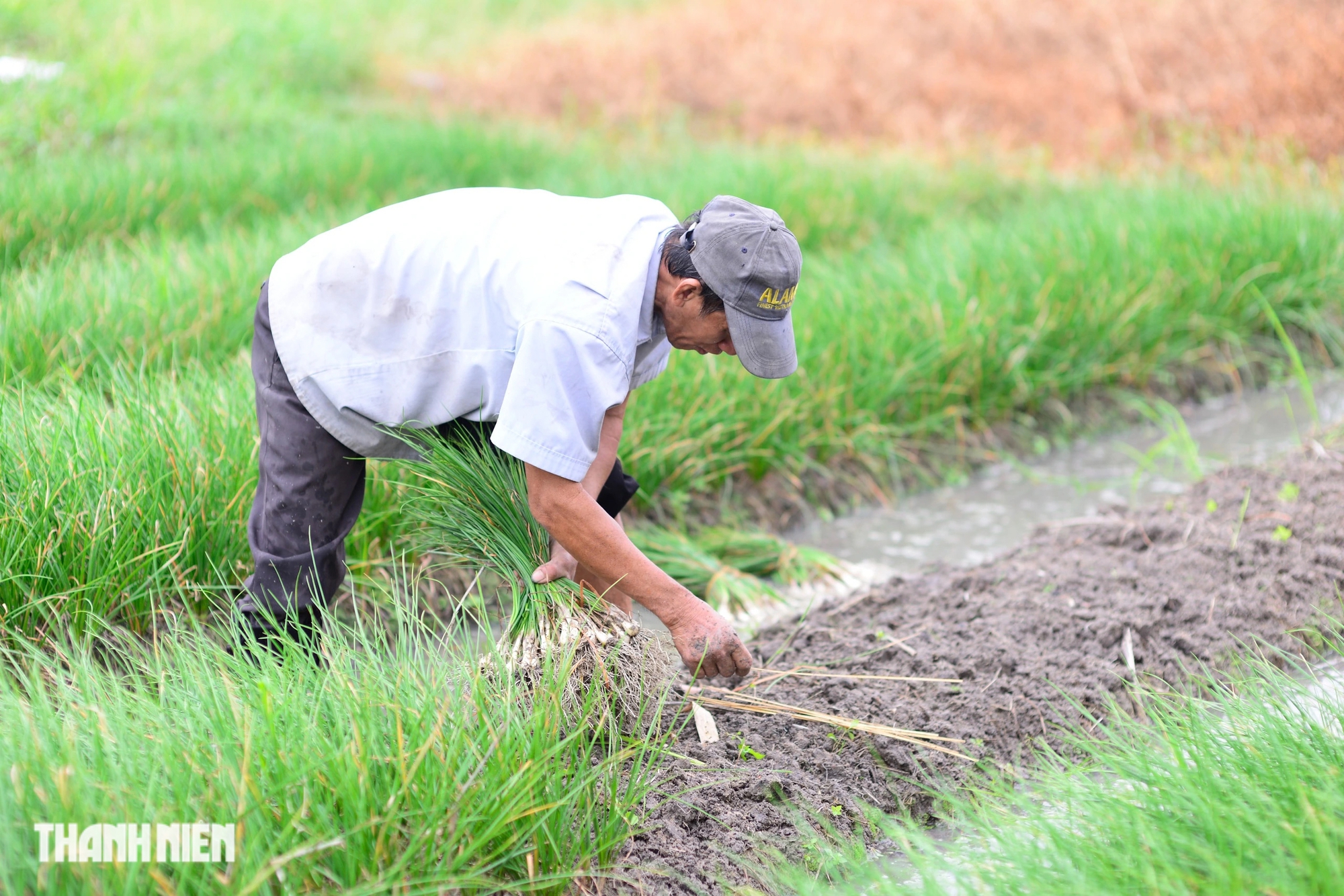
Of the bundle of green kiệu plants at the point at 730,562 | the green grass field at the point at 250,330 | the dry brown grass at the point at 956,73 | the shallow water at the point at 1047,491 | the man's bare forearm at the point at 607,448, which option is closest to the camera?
the green grass field at the point at 250,330

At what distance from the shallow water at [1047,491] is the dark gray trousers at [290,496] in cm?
192

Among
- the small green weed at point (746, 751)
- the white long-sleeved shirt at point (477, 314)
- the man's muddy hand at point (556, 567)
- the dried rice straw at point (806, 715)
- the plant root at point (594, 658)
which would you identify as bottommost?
the small green weed at point (746, 751)

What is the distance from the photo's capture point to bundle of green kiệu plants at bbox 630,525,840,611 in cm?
330

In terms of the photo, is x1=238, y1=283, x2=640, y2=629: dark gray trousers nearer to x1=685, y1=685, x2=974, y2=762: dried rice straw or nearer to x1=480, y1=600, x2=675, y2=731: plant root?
x1=480, y1=600, x2=675, y2=731: plant root

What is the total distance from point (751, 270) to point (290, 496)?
1.10 meters

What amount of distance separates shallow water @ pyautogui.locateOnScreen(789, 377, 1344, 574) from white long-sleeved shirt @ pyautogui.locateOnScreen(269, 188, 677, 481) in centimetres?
183

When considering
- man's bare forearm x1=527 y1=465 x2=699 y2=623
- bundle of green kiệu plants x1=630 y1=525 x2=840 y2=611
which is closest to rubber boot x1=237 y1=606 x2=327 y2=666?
man's bare forearm x1=527 y1=465 x2=699 y2=623

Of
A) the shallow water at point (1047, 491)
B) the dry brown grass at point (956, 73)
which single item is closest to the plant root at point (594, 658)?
the shallow water at point (1047, 491)

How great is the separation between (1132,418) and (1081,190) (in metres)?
2.15

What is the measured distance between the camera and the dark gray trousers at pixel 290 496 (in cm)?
230

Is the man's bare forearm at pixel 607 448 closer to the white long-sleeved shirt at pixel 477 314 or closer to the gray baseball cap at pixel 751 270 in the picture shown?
the white long-sleeved shirt at pixel 477 314

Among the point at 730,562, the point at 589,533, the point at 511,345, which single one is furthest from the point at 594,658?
the point at 730,562

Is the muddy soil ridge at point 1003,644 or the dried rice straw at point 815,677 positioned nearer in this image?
the muddy soil ridge at point 1003,644

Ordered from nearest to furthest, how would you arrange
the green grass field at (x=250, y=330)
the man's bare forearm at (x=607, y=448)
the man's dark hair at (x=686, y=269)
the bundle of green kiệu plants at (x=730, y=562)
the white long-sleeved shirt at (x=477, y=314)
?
the green grass field at (x=250, y=330) → the white long-sleeved shirt at (x=477, y=314) → the man's dark hair at (x=686, y=269) → the man's bare forearm at (x=607, y=448) → the bundle of green kiệu plants at (x=730, y=562)
